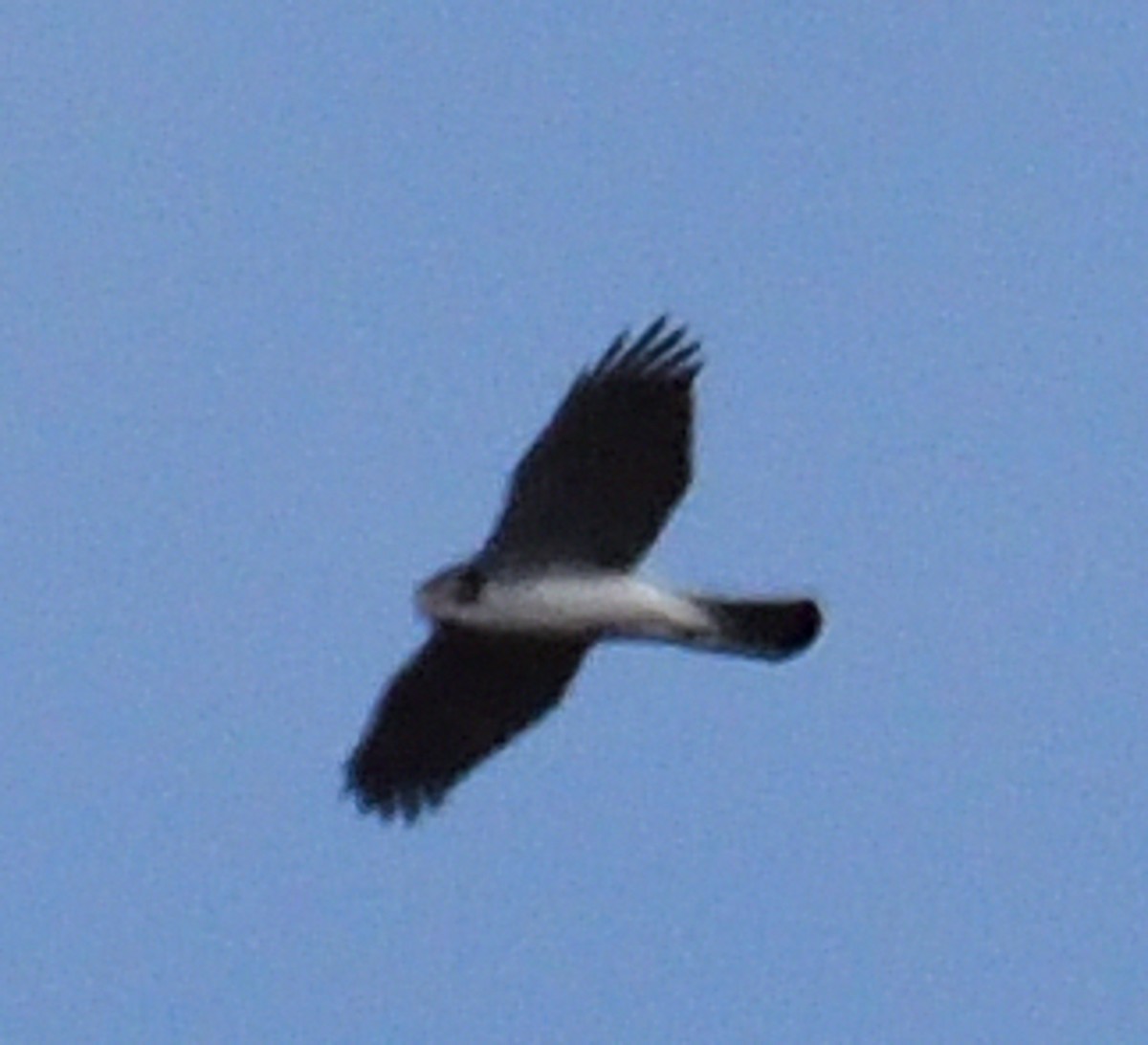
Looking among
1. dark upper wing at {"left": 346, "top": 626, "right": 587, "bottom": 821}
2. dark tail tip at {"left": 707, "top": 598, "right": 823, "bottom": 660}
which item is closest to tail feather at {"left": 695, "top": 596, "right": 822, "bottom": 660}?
dark tail tip at {"left": 707, "top": 598, "right": 823, "bottom": 660}

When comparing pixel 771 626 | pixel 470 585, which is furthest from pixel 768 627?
pixel 470 585

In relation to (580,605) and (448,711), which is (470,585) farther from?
(448,711)

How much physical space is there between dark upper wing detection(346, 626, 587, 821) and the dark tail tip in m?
0.94

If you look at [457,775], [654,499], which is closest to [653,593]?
[654,499]

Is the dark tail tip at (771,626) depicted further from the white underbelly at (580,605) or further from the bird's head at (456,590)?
the bird's head at (456,590)

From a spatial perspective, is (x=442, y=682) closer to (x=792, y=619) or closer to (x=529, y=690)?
(x=529, y=690)

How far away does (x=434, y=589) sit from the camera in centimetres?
1243

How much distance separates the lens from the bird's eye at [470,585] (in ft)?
40.7

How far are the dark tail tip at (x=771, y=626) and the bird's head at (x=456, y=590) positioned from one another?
1.06 m

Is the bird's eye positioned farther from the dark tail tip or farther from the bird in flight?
the dark tail tip

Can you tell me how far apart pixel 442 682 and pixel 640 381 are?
5.11 feet

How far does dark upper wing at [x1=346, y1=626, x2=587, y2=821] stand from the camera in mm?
12758

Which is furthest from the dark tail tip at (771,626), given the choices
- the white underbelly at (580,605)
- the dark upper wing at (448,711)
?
the dark upper wing at (448,711)

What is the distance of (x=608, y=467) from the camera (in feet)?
40.1
